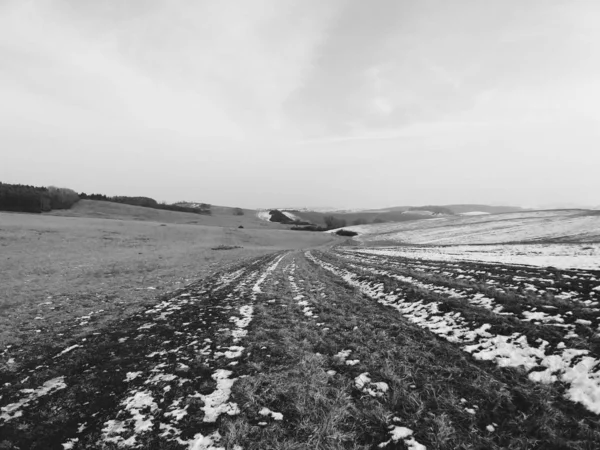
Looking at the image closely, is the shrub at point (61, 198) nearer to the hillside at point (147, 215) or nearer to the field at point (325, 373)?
the hillside at point (147, 215)

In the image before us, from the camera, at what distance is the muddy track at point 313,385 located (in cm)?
434

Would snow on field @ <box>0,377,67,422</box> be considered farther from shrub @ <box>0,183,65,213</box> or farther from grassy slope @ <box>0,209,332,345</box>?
shrub @ <box>0,183,65,213</box>

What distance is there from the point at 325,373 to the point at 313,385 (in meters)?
0.57

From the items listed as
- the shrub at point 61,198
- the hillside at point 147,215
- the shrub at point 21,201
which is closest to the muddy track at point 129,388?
the hillside at point 147,215

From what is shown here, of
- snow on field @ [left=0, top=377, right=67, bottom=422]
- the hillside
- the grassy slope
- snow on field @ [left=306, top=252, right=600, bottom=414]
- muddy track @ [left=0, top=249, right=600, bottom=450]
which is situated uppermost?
the hillside

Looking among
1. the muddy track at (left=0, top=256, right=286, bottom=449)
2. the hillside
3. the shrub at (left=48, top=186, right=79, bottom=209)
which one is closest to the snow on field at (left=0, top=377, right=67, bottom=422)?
the muddy track at (left=0, top=256, right=286, bottom=449)

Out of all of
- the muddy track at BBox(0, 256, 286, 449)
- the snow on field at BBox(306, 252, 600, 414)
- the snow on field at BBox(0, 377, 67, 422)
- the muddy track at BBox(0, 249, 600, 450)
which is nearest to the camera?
the muddy track at BBox(0, 249, 600, 450)

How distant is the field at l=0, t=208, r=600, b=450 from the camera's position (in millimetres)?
4398

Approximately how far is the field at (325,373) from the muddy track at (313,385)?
3 cm

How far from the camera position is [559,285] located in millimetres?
10961

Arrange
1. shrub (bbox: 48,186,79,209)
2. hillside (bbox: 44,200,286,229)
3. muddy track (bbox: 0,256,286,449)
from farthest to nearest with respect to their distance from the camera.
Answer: hillside (bbox: 44,200,286,229), shrub (bbox: 48,186,79,209), muddy track (bbox: 0,256,286,449)

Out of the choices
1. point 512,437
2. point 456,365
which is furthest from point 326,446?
point 456,365

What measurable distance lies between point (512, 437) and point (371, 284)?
11421 mm

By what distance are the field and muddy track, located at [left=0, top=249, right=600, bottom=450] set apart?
0.10ft
